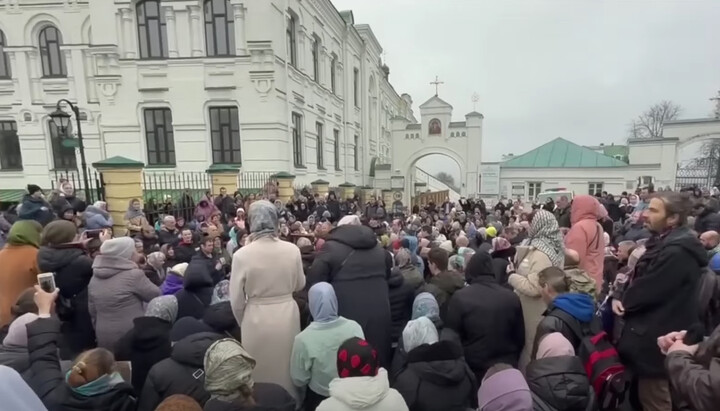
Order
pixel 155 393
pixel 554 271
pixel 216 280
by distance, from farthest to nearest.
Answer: pixel 216 280, pixel 554 271, pixel 155 393

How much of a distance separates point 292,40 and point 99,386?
720 inches

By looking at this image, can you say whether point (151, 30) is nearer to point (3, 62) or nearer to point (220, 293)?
point (3, 62)

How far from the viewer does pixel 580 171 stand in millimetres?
27391

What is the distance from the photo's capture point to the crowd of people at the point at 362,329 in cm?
207

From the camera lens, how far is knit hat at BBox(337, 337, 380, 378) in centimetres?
209

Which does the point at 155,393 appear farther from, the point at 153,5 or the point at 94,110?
the point at 94,110

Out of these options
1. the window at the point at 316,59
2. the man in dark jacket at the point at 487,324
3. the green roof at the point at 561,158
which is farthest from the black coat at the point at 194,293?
the green roof at the point at 561,158

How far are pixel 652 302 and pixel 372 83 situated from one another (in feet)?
102

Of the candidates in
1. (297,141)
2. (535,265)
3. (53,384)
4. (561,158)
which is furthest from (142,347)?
(561,158)

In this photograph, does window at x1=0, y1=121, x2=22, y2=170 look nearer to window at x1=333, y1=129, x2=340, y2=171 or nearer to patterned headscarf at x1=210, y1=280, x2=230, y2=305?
window at x1=333, y1=129, x2=340, y2=171

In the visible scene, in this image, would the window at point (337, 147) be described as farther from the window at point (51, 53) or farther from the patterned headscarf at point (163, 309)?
the patterned headscarf at point (163, 309)

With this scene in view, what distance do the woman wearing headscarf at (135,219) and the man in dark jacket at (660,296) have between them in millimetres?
7481

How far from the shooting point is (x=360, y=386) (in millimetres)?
1992

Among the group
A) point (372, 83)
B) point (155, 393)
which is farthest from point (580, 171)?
point (155, 393)
